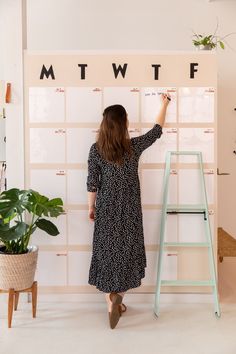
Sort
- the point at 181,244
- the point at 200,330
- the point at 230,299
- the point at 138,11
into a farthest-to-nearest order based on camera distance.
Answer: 1. the point at 138,11
2. the point at 230,299
3. the point at 181,244
4. the point at 200,330

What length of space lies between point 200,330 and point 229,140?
2338 mm

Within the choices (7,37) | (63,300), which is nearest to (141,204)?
(63,300)

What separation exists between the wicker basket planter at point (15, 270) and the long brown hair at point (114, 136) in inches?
36.5

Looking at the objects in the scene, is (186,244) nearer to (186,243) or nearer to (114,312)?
(186,243)

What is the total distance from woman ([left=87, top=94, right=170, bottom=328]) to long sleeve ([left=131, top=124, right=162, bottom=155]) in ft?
0.07

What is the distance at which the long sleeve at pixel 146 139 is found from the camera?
294 cm

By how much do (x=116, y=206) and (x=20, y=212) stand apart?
0.68 meters

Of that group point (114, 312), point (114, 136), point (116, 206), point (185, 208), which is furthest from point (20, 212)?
point (185, 208)

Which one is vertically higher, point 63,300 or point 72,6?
point 72,6

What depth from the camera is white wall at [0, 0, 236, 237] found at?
4.36 m

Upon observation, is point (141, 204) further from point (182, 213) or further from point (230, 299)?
point (230, 299)

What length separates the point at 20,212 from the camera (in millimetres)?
2734

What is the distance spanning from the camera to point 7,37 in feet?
10.5

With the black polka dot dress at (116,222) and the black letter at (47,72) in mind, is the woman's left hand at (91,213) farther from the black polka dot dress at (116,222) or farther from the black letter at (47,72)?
the black letter at (47,72)
